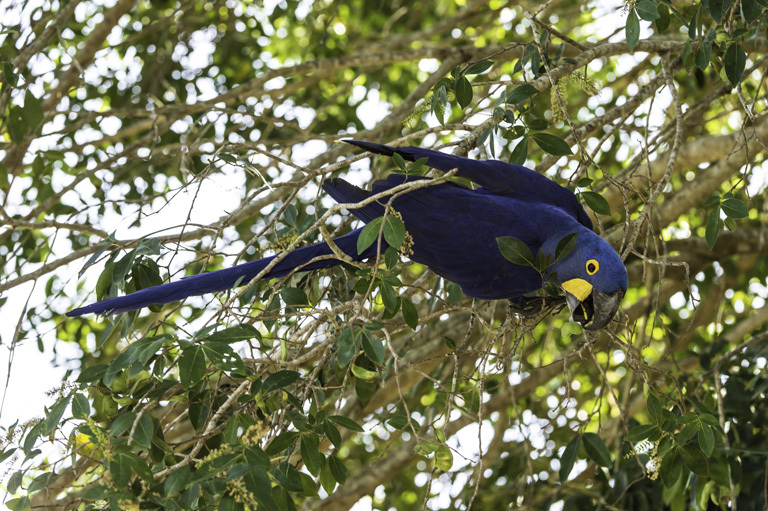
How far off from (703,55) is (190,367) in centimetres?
168

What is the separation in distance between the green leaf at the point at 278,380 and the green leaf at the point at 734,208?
4.09ft

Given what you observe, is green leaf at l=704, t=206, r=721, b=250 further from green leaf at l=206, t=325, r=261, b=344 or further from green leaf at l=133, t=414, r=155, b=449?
green leaf at l=133, t=414, r=155, b=449

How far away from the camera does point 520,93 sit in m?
2.03

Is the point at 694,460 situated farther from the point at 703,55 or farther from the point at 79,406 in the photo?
the point at 79,406

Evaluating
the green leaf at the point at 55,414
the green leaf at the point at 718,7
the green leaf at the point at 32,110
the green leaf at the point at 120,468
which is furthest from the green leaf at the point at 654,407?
the green leaf at the point at 32,110

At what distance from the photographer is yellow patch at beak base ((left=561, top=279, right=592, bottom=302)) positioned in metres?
2.01

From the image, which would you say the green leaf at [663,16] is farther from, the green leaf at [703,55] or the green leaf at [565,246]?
the green leaf at [565,246]

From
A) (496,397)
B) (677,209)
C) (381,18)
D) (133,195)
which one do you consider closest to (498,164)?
(677,209)

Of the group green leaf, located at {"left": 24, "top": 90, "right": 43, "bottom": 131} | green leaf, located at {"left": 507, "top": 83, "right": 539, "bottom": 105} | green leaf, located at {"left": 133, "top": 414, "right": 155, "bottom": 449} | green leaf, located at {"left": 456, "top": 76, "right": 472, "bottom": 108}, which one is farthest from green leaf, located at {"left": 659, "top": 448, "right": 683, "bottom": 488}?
green leaf, located at {"left": 24, "top": 90, "right": 43, "bottom": 131}

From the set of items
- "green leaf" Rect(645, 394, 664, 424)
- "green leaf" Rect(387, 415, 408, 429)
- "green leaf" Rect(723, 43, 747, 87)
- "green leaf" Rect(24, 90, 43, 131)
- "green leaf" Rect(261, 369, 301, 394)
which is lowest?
"green leaf" Rect(645, 394, 664, 424)

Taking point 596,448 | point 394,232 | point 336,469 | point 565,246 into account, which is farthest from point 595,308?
point 336,469

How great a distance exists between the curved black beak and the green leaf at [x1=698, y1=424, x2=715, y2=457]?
0.36 m

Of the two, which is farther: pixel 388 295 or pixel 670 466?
pixel 670 466

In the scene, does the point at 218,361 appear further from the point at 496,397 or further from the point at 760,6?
the point at 496,397
